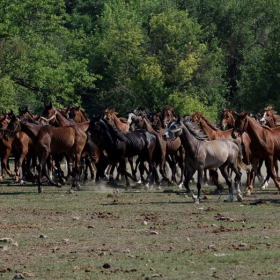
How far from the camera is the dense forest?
48594mm

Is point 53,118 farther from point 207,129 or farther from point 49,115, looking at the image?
point 207,129

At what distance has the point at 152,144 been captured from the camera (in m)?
29.9

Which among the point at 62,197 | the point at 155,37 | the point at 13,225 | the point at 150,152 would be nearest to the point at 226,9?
the point at 155,37

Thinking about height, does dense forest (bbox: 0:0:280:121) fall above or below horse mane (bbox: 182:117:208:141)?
above

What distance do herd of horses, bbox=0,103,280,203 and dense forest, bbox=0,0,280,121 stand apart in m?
14.2

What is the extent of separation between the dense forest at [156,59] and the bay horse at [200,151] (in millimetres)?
24792

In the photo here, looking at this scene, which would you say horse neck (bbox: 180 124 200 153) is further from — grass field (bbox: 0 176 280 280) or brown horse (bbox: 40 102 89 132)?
brown horse (bbox: 40 102 89 132)

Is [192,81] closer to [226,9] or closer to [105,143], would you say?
[226,9]

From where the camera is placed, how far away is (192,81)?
6981 centimetres

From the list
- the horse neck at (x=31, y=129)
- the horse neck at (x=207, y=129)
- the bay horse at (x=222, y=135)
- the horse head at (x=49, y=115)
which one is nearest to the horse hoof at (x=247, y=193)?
the bay horse at (x=222, y=135)

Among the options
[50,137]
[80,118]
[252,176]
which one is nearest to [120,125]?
[80,118]

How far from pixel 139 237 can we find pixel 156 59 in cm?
5164

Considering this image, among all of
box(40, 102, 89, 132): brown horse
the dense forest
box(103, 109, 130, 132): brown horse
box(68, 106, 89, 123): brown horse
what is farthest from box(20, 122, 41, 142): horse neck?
the dense forest

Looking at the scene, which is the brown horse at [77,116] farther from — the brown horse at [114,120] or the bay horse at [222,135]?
the bay horse at [222,135]
